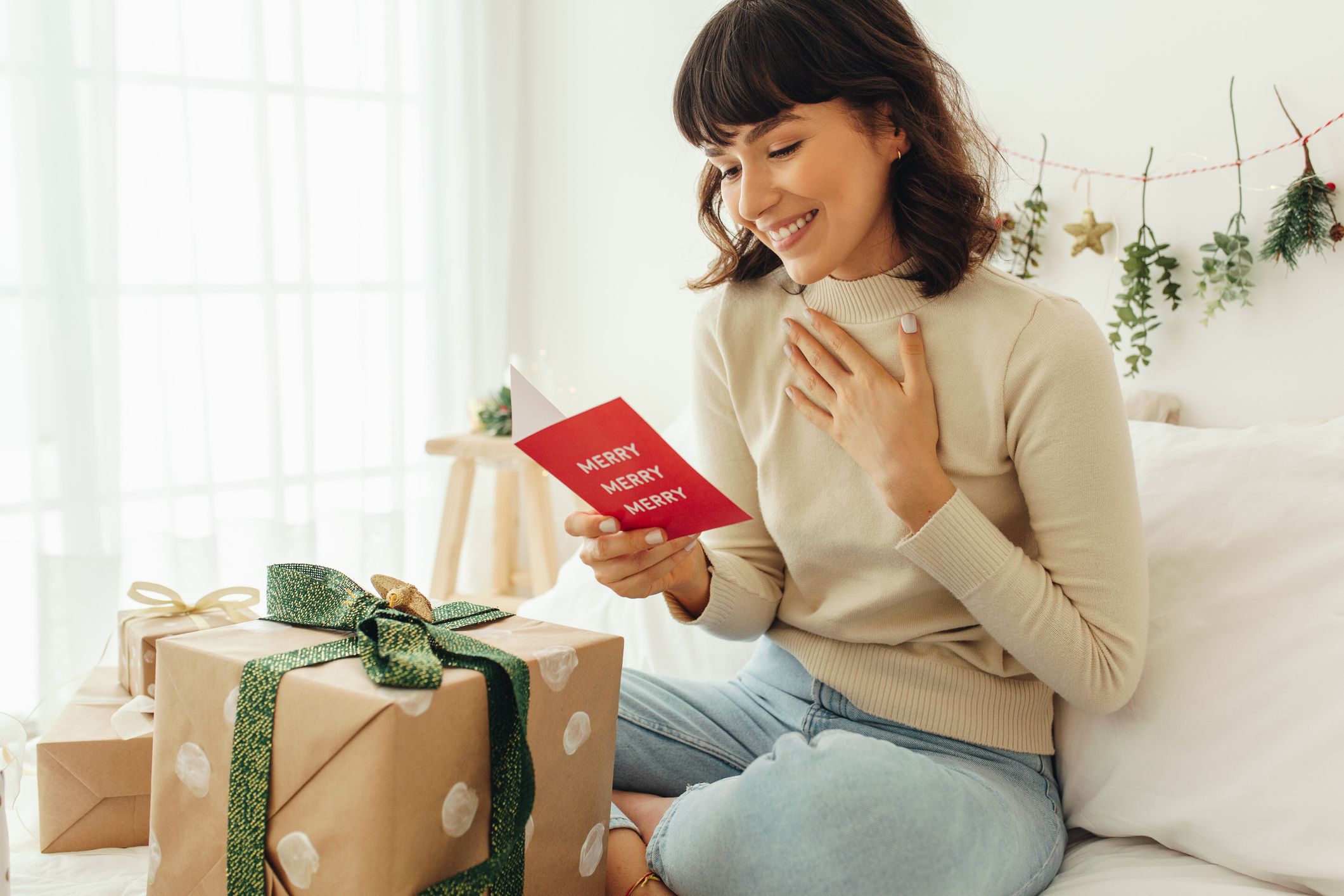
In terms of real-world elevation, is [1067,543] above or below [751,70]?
below

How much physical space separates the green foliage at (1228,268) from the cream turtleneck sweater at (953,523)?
42 cm

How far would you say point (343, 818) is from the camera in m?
0.68

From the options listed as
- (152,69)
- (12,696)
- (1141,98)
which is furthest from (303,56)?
(1141,98)

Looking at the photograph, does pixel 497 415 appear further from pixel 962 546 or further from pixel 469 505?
pixel 962 546

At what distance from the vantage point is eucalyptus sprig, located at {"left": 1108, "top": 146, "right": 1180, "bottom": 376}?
54.8 inches

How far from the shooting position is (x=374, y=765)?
66 centimetres

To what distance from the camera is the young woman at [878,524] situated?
0.87 m

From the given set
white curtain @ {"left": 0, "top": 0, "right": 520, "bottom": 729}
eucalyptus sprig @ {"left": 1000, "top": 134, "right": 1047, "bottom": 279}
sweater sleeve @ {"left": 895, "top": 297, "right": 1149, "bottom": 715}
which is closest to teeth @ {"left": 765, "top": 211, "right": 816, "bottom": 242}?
sweater sleeve @ {"left": 895, "top": 297, "right": 1149, "bottom": 715}

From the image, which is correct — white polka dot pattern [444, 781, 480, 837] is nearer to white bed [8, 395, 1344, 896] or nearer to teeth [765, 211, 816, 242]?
white bed [8, 395, 1344, 896]

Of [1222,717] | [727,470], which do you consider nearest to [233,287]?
[727,470]

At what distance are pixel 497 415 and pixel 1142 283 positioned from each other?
4.10 ft

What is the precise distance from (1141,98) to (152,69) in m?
1.68

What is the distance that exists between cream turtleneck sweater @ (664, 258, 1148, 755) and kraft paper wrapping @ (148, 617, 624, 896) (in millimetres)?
328

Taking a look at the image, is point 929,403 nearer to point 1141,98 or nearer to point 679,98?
point 679,98
